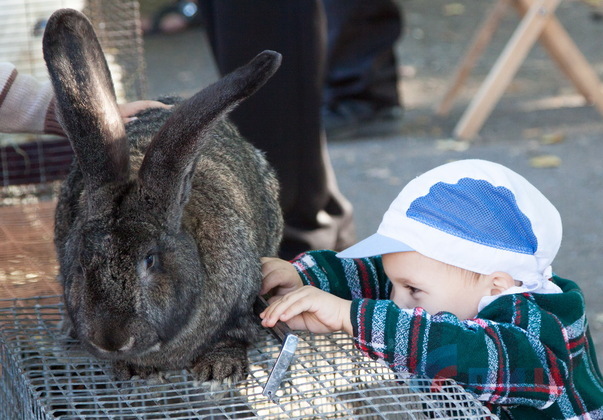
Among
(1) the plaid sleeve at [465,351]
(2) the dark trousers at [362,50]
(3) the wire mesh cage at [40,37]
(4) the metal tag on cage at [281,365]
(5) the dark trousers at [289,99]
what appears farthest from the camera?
(2) the dark trousers at [362,50]

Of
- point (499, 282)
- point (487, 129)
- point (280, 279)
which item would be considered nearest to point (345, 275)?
point (280, 279)

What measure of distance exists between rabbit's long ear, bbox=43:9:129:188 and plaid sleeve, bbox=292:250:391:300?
0.56 m

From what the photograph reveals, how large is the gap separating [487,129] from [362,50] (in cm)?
98

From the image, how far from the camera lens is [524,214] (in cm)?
210

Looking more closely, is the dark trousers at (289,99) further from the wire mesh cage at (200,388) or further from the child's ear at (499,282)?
the child's ear at (499,282)

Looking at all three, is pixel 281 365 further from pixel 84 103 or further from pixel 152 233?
pixel 84 103

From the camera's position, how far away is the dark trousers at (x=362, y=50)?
5.77m

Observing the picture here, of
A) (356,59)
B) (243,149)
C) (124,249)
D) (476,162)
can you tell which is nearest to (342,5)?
(356,59)

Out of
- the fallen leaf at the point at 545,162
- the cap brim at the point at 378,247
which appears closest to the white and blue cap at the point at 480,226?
the cap brim at the point at 378,247

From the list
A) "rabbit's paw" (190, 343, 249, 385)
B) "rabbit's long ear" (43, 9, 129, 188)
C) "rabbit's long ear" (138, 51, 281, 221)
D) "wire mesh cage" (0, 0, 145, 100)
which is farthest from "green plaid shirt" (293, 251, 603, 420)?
"wire mesh cage" (0, 0, 145, 100)

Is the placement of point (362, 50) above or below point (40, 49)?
below

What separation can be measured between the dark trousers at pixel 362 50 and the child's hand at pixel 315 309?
13.0ft

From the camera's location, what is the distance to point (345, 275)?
2395 mm

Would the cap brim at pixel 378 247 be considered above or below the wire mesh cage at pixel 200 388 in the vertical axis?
above
